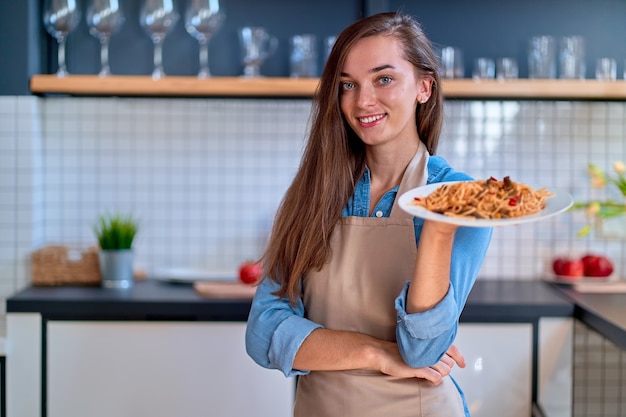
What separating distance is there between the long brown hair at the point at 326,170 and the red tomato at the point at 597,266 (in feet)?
5.63

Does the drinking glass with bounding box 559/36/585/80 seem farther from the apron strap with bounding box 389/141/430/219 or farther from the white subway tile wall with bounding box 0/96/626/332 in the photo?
the apron strap with bounding box 389/141/430/219

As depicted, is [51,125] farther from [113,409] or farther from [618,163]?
[618,163]

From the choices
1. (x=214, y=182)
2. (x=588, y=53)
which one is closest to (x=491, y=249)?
(x=588, y=53)

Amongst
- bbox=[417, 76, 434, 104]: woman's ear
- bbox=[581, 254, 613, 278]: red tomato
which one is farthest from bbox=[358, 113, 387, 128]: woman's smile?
bbox=[581, 254, 613, 278]: red tomato

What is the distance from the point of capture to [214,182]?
3424 mm

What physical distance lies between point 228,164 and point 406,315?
2.02 metres

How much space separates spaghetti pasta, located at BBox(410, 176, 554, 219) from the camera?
1.41 m

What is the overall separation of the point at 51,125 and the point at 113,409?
3.73ft

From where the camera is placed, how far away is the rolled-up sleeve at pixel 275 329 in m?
1.65

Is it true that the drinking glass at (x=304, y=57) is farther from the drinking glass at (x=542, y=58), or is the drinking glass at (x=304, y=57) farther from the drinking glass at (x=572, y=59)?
the drinking glass at (x=572, y=59)

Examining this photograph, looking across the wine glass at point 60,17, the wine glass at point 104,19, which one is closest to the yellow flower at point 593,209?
the wine glass at point 104,19

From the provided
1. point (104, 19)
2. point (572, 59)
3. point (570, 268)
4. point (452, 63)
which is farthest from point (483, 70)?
point (104, 19)

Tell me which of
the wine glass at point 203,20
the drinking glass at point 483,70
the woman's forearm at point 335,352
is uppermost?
the wine glass at point 203,20

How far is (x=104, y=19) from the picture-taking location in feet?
10.4
